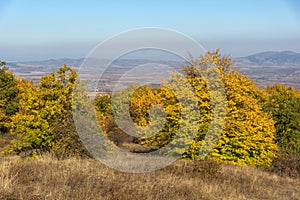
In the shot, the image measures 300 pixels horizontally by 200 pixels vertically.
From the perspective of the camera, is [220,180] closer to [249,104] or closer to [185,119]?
[185,119]

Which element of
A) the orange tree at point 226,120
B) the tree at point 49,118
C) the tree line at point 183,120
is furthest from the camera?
the orange tree at point 226,120

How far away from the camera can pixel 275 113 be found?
149 feet

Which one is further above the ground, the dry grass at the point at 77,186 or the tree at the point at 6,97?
the dry grass at the point at 77,186

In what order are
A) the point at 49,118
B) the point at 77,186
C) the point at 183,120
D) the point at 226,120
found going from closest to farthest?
the point at 77,186, the point at 49,118, the point at 183,120, the point at 226,120

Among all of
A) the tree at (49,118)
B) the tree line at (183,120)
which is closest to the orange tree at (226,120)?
the tree line at (183,120)

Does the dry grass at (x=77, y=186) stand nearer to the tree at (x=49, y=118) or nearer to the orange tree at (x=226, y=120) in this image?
the tree at (x=49, y=118)

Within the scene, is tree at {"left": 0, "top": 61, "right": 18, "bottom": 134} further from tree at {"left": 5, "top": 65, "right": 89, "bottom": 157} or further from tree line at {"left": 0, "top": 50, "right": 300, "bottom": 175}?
tree at {"left": 5, "top": 65, "right": 89, "bottom": 157}

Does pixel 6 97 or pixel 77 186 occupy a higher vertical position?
pixel 77 186

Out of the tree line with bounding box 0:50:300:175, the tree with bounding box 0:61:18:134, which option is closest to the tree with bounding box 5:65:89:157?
the tree line with bounding box 0:50:300:175

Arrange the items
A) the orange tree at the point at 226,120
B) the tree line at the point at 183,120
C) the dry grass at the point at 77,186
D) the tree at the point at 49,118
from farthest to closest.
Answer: the orange tree at the point at 226,120, the tree line at the point at 183,120, the tree at the point at 49,118, the dry grass at the point at 77,186

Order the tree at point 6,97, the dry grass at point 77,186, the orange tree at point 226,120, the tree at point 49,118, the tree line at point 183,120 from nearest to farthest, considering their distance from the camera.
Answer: the dry grass at point 77,186
the tree at point 49,118
the tree line at point 183,120
the orange tree at point 226,120
the tree at point 6,97

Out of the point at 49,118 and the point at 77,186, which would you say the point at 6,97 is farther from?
the point at 77,186

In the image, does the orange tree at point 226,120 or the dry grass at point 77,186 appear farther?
the orange tree at point 226,120

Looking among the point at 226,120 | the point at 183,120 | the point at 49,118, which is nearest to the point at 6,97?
the point at 49,118
